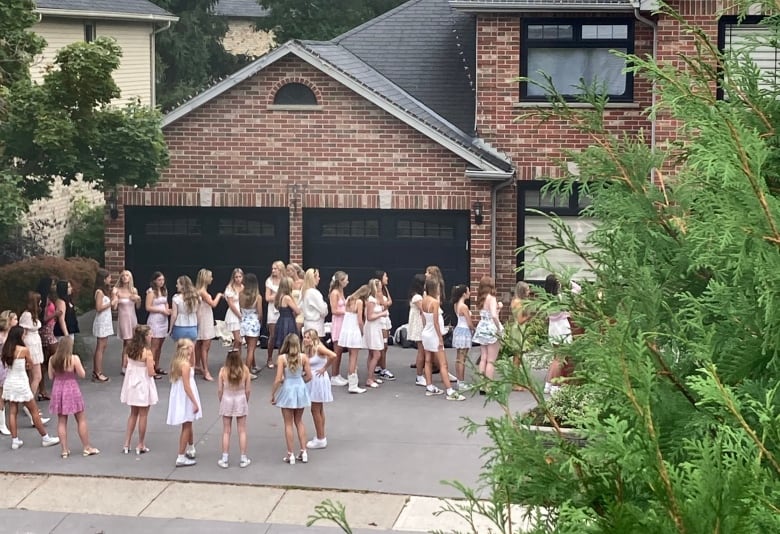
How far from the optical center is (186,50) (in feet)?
130

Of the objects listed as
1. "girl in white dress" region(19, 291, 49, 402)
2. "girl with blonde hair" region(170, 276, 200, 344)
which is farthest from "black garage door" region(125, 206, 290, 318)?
"girl in white dress" region(19, 291, 49, 402)

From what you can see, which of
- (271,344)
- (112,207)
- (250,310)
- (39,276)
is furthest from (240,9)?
(250,310)

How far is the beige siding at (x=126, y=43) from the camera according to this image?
2956 cm

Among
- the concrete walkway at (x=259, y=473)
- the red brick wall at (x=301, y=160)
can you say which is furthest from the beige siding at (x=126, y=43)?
the concrete walkway at (x=259, y=473)

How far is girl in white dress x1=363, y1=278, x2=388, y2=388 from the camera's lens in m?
18.1

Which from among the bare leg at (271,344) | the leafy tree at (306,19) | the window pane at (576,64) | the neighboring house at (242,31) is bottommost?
the bare leg at (271,344)

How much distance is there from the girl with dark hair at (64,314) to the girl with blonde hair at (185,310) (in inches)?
55.1

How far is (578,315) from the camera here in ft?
17.4

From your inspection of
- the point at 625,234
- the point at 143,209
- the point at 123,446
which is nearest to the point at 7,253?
the point at 143,209

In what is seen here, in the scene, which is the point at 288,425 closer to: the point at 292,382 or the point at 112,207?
the point at 292,382

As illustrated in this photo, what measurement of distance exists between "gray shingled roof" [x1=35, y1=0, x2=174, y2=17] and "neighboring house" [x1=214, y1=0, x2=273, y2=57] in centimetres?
2256

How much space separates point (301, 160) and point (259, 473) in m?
8.76

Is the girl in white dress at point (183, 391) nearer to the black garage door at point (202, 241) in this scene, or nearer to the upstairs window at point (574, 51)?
the black garage door at point (202, 241)

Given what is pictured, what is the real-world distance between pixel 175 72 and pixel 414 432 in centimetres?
2662
